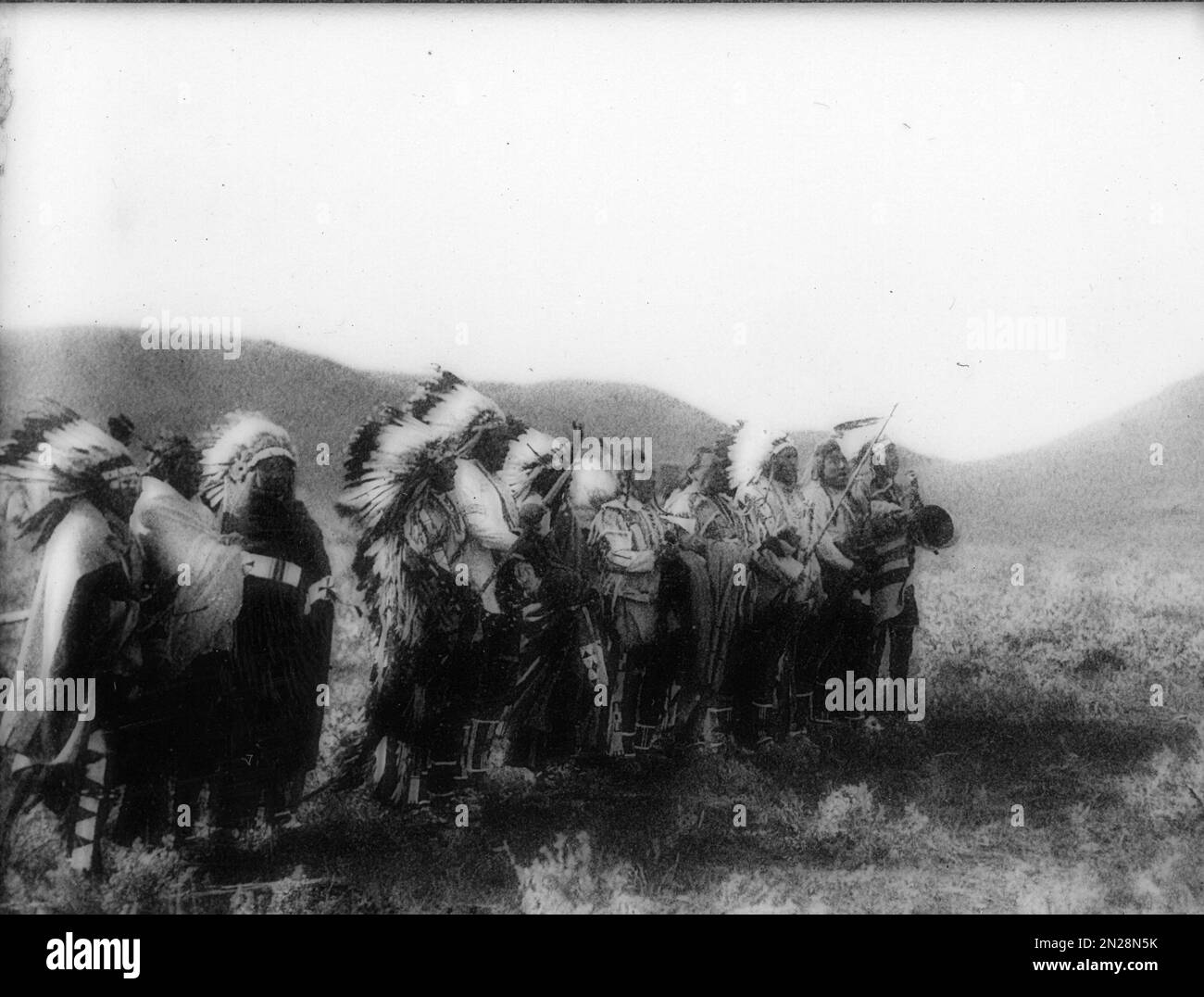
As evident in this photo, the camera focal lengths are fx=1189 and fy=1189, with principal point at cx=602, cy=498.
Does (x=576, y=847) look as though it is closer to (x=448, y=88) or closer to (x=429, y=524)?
(x=429, y=524)

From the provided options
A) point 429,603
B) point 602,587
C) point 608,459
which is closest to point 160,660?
point 429,603

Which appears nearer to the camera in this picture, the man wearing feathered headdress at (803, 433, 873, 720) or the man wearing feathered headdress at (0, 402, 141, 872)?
the man wearing feathered headdress at (0, 402, 141, 872)

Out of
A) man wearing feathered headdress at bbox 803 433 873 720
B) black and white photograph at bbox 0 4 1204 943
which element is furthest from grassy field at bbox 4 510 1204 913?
man wearing feathered headdress at bbox 803 433 873 720

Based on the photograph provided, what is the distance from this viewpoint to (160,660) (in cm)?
538

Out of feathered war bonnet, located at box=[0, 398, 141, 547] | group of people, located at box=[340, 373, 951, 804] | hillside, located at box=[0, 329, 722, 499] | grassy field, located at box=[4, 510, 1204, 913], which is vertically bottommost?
grassy field, located at box=[4, 510, 1204, 913]

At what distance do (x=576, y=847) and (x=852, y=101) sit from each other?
367 centimetres

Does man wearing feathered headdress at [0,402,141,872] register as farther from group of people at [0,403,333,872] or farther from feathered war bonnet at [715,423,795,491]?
feathered war bonnet at [715,423,795,491]

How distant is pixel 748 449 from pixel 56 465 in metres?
3.16

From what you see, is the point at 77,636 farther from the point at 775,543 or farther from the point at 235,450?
the point at 775,543

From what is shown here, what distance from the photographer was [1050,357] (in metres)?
5.55

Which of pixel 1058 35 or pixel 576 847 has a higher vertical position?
pixel 1058 35

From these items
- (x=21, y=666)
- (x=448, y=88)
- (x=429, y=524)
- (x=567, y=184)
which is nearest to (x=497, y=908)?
(x=429, y=524)

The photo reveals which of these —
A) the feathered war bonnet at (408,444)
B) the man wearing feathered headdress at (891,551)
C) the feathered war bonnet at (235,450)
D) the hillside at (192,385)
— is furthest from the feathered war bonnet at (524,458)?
the man wearing feathered headdress at (891,551)

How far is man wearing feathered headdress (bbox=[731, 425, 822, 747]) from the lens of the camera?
→ 548cm
